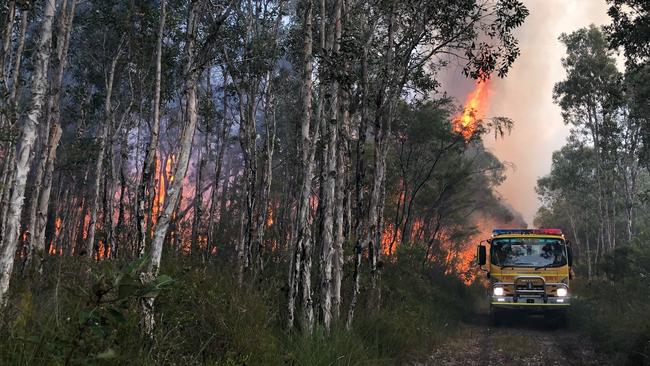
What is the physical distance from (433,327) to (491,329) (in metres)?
3.35

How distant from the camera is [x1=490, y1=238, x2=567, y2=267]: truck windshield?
15.0m

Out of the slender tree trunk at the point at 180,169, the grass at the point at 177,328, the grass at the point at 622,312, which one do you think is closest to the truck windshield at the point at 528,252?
the grass at the point at 622,312

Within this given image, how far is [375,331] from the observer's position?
33.1ft

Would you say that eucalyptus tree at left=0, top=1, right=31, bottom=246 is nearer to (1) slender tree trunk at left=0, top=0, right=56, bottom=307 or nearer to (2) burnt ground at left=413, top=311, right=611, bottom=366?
(1) slender tree trunk at left=0, top=0, right=56, bottom=307

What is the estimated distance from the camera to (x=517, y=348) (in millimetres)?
11359

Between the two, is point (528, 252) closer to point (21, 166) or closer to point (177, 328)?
point (177, 328)

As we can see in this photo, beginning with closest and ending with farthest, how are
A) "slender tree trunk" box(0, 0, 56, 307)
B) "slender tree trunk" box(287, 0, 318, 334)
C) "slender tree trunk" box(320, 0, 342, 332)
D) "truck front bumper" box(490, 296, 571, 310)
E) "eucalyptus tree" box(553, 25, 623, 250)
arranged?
"slender tree trunk" box(0, 0, 56, 307)
"slender tree trunk" box(287, 0, 318, 334)
"slender tree trunk" box(320, 0, 342, 332)
"truck front bumper" box(490, 296, 571, 310)
"eucalyptus tree" box(553, 25, 623, 250)

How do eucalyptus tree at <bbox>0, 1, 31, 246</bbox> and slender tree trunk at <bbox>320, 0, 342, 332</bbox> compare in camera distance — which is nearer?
slender tree trunk at <bbox>320, 0, 342, 332</bbox>

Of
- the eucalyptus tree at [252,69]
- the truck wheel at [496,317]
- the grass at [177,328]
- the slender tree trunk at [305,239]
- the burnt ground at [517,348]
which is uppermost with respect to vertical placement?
the eucalyptus tree at [252,69]

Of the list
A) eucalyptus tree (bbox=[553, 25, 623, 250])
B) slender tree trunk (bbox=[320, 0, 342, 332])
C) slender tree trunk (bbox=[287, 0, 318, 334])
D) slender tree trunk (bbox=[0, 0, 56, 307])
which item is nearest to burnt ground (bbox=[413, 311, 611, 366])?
slender tree trunk (bbox=[320, 0, 342, 332])

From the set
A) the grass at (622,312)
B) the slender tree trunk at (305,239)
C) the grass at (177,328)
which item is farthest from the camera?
the grass at (622,312)

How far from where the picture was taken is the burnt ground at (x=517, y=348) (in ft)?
34.0

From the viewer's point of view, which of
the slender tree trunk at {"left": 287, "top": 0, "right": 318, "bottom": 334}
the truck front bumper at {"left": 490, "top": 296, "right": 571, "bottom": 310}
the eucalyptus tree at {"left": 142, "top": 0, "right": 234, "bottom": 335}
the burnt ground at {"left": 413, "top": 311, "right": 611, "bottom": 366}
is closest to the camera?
the eucalyptus tree at {"left": 142, "top": 0, "right": 234, "bottom": 335}

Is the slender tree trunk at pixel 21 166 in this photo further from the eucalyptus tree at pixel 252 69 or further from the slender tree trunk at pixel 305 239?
the eucalyptus tree at pixel 252 69
